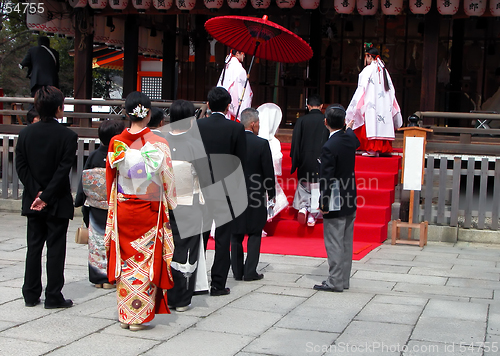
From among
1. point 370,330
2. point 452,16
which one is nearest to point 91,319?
point 370,330

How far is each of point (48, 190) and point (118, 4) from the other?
7424 millimetres

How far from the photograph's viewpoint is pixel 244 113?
19.3 ft

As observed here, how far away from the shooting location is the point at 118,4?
11.0m

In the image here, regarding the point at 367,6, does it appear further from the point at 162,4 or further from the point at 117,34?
the point at 117,34

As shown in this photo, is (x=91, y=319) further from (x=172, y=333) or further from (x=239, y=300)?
(x=239, y=300)

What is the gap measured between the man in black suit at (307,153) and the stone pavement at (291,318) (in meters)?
1.60

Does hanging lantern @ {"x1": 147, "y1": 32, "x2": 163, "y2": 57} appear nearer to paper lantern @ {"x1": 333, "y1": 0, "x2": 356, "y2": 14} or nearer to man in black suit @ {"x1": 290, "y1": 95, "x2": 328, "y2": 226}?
paper lantern @ {"x1": 333, "y1": 0, "x2": 356, "y2": 14}

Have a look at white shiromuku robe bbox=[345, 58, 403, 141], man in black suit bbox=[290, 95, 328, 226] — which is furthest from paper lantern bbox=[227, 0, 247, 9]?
man in black suit bbox=[290, 95, 328, 226]

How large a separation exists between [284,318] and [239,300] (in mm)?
626

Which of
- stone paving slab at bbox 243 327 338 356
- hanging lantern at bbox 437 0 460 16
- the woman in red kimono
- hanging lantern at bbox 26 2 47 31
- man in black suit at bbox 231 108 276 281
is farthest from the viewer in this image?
hanging lantern at bbox 26 2 47 31

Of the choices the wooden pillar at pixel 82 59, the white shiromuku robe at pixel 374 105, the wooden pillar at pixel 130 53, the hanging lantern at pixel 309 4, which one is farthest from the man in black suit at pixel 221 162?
the wooden pillar at pixel 130 53

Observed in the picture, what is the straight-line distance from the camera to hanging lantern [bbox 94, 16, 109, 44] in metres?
12.9

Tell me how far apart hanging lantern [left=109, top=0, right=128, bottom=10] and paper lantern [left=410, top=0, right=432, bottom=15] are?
530 cm

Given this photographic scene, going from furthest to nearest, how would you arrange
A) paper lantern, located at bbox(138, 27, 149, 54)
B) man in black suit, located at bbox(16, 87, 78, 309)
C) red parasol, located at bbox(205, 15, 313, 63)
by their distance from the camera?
paper lantern, located at bbox(138, 27, 149, 54), red parasol, located at bbox(205, 15, 313, 63), man in black suit, located at bbox(16, 87, 78, 309)
